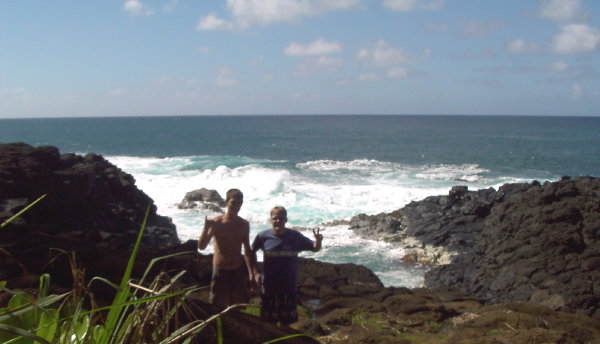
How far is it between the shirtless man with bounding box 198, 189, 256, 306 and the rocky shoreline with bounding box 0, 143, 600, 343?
46.8 inches

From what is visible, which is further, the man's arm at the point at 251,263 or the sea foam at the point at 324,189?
the sea foam at the point at 324,189

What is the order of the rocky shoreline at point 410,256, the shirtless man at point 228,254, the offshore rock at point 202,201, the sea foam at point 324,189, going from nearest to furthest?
A: the shirtless man at point 228,254 → the rocky shoreline at point 410,256 → the sea foam at point 324,189 → the offshore rock at point 202,201

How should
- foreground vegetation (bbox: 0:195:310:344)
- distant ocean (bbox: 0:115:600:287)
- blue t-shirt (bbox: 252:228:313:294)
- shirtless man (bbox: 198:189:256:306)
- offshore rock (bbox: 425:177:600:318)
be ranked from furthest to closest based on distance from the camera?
distant ocean (bbox: 0:115:600:287) < offshore rock (bbox: 425:177:600:318) < shirtless man (bbox: 198:189:256:306) < blue t-shirt (bbox: 252:228:313:294) < foreground vegetation (bbox: 0:195:310:344)

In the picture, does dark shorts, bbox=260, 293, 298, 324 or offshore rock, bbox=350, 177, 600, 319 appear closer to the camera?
dark shorts, bbox=260, 293, 298, 324

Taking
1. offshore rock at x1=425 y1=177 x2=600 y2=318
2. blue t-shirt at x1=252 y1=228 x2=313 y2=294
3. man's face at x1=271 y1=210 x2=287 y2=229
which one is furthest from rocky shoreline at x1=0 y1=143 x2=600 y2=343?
man's face at x1=271 y1=210 x2=287 y2=229

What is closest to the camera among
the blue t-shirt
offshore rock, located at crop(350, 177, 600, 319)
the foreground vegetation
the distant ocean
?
the foreground vegetation

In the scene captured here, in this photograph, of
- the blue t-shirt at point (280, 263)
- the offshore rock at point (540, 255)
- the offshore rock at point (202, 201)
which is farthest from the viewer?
the offshore rock at point (202, 201)

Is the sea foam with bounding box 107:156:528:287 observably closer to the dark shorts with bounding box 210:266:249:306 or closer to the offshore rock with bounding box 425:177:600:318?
the offshore rock with bounding box 425:177:600:318

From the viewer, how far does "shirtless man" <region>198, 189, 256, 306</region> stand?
5.64 m

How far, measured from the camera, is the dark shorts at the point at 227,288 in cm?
565

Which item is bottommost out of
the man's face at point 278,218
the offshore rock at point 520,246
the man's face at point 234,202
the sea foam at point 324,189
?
the sea foam at point 324,189

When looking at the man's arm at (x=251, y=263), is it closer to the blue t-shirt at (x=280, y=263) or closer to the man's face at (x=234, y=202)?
the blue t-shirt at (x=280, y=263)

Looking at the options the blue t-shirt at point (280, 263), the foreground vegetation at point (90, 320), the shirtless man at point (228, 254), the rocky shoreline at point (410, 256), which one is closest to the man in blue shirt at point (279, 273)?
the blue t-shirt at point (280, 263)

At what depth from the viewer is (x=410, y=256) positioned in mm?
16000
